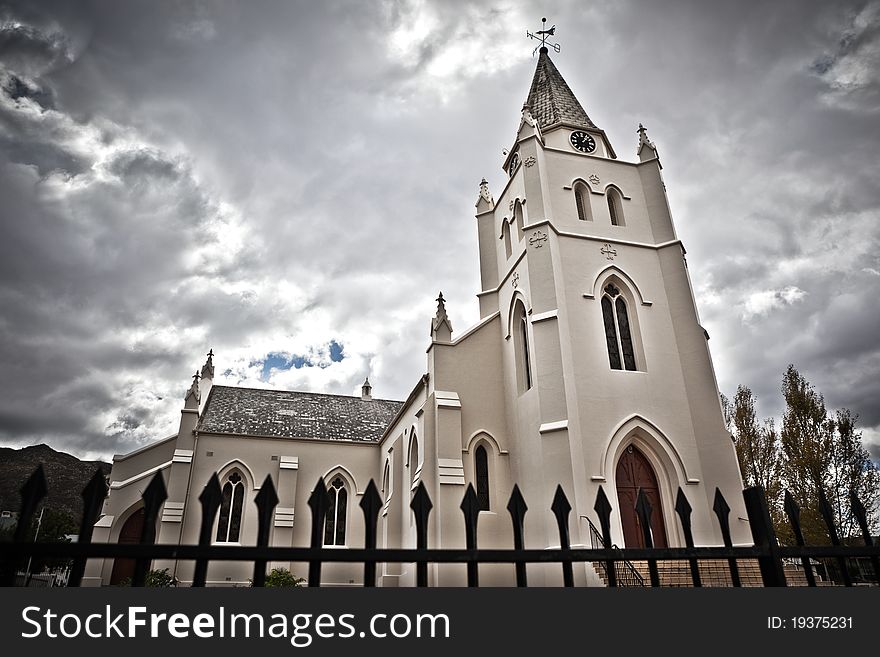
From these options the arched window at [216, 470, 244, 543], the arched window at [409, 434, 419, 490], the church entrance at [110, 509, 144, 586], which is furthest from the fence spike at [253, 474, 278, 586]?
the church entrance at [110, 509, 144, 586]

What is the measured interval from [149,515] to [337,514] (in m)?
24.8

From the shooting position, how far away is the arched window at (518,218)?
747 inches

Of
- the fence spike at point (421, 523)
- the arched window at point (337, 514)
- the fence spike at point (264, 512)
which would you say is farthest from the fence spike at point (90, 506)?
the arched window at point (337, 514)

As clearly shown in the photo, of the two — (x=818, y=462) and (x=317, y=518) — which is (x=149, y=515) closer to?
(x=317, y=518)

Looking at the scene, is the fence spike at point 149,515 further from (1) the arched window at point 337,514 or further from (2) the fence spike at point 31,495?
(1) the arched window at point 337,514

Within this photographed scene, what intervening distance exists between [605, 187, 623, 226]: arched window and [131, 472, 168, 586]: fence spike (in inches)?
705

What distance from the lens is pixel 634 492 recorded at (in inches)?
565

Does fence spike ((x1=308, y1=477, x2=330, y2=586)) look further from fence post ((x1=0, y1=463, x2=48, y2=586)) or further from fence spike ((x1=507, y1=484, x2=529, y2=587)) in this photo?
fence post ((x1=0, y1=463, x2=48, y2=586))

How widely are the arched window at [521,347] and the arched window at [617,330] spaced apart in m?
2.47

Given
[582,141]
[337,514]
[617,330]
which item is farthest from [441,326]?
[337,514]

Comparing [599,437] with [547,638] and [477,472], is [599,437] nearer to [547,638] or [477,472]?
[477,472]

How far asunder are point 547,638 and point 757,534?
5.86 ft

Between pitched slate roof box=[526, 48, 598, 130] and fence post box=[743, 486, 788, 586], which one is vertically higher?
pitched slate roof box=[526, 48, 598, 130]

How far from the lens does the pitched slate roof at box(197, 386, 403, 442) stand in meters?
27.1
